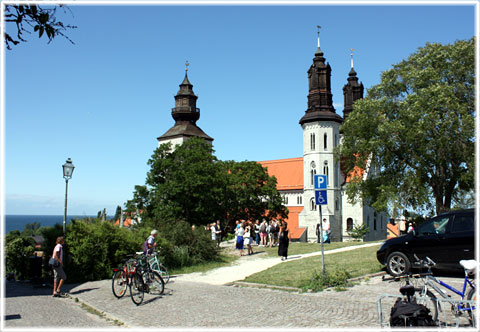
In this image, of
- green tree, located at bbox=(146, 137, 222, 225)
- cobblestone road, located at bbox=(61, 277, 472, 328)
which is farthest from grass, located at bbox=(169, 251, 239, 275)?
green tree, located at bbox=(146, 137, 222, 225)

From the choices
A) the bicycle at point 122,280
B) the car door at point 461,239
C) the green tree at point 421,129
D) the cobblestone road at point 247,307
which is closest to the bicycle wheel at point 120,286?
the bicycle at point 122,280

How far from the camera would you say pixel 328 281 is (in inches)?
456

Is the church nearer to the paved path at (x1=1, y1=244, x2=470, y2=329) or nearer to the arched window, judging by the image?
the arched window

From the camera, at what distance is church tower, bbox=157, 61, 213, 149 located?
68.2 m

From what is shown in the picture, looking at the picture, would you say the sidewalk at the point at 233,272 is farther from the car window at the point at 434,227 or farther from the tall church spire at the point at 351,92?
the tall church spire at the point at 351,92

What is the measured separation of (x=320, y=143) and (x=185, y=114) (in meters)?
22.9

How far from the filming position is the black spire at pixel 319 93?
55906mm

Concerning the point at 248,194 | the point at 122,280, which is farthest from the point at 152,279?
the point at 248,194

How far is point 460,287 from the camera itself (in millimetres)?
10453

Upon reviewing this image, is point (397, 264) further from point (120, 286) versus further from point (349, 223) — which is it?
point (349, 223)

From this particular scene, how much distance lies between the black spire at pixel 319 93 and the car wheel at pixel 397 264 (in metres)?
45.3

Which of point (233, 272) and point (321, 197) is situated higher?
point (321, 197)

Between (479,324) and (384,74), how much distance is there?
25.4 m

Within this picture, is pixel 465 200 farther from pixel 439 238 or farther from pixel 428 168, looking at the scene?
pixel 439 238
